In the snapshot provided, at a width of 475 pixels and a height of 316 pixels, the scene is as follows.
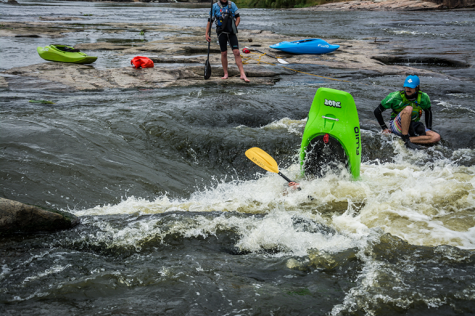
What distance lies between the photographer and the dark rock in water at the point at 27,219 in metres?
2.70

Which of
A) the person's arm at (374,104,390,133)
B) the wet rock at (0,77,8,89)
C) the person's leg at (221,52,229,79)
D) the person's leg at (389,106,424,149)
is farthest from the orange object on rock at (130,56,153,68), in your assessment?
the person's leg at (389,106,424,149)

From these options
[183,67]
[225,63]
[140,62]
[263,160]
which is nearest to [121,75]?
[140,62]

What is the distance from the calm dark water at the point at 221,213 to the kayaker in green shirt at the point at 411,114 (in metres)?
0.19

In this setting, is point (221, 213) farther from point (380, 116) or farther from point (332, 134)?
point (380, 116)

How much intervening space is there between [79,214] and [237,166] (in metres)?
2.08

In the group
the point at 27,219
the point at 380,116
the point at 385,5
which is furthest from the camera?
the point at 385,5

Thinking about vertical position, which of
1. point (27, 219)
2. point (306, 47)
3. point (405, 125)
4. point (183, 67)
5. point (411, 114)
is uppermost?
point (306, 47)

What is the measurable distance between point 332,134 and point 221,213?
1467 millimetres

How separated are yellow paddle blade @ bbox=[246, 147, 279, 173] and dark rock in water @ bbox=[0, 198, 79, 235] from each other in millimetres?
1958

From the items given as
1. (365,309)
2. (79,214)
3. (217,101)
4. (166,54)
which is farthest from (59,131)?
(166,54)

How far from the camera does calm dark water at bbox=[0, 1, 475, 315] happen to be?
2195mm

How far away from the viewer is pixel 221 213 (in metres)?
3.33

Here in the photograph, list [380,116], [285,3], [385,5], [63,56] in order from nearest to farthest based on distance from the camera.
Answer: [380,116] < [63,56] < [385,5] < [285,3]

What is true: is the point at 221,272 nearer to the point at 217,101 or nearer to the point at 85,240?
the point at 85,240
